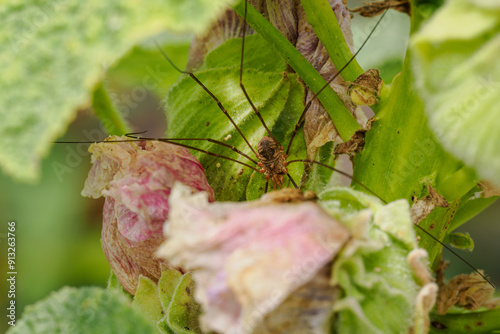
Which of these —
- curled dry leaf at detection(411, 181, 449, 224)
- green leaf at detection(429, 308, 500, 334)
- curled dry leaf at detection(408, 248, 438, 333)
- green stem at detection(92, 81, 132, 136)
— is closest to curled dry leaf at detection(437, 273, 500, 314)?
green leaf at detection(429, 308, 500, 334)

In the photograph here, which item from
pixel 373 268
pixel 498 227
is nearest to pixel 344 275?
pixel 373 268

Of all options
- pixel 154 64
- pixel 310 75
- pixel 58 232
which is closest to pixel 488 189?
pixel 310 75

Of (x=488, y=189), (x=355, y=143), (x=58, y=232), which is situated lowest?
(x=488, y=189)

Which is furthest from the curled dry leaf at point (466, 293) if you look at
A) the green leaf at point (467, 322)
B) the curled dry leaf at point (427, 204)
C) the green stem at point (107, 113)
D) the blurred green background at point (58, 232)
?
the blurred green background at point (58, 232)

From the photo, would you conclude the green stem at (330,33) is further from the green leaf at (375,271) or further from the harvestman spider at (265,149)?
the green leaf at (375,271)

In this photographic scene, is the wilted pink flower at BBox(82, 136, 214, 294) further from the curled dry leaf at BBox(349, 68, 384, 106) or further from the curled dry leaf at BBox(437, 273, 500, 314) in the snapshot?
the curled dry leaf at BBox(437, 273, 500, 314)

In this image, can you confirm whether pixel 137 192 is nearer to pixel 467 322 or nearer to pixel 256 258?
pixel 256 258

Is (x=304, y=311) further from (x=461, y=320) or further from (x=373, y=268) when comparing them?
(x=461, y=320)
